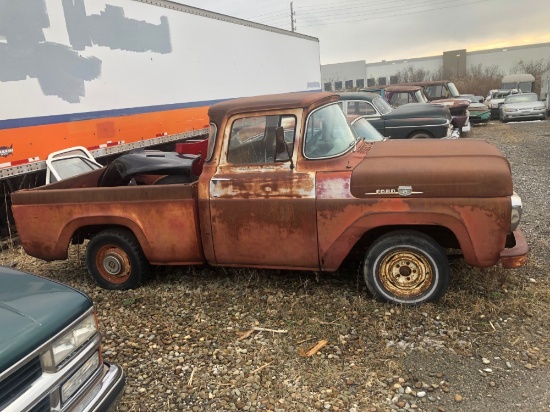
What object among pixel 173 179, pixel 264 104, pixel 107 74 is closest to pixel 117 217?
pixel 173 179

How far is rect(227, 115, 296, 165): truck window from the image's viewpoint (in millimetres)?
4141

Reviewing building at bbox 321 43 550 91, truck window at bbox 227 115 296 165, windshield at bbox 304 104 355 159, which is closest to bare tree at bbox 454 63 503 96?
building at bbox 321 43 550 91

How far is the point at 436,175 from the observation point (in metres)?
3.68

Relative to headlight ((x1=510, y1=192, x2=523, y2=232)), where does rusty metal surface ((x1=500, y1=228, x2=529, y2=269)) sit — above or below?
below

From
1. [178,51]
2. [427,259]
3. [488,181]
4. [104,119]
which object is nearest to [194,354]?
[427,259]

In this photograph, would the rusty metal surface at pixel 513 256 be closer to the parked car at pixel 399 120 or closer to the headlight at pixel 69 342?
the headlight at pixel 69 342

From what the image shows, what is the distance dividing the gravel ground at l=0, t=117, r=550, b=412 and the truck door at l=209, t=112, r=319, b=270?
49cm

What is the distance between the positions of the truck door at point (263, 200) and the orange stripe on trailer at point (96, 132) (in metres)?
3.84

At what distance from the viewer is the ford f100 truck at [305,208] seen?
12.1 feet

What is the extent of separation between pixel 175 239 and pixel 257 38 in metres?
9.54

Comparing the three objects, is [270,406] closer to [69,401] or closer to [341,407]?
[341,407]

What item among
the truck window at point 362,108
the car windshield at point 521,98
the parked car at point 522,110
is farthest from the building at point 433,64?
the truck window at point 362,108

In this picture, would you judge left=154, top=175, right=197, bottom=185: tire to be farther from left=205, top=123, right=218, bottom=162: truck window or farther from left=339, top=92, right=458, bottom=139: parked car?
left=339, top=92, right=458, bottom=139: parked car

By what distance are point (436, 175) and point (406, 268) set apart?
34.2 inches
